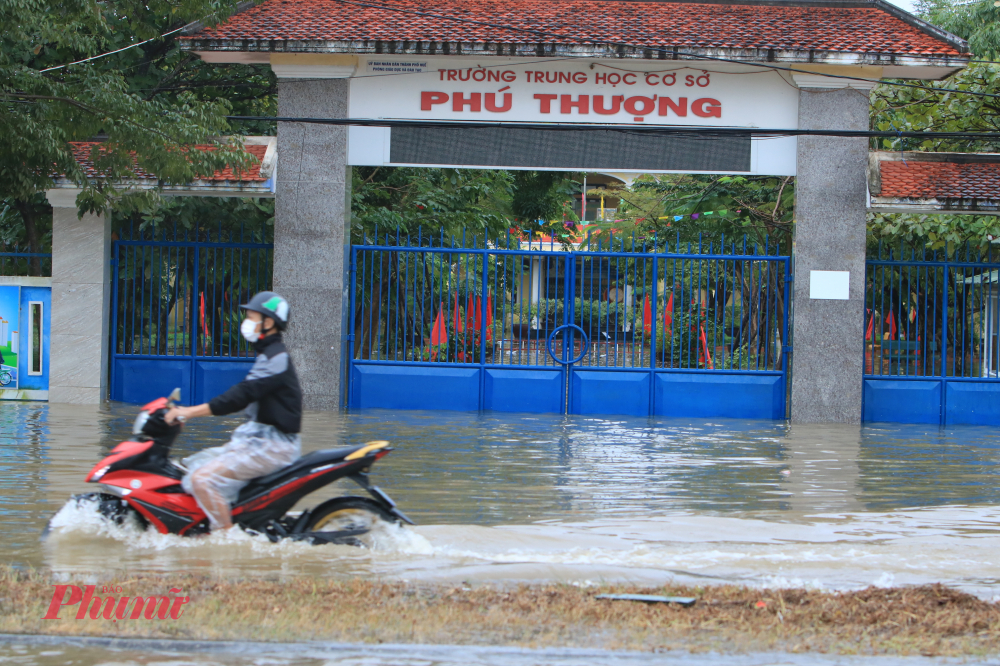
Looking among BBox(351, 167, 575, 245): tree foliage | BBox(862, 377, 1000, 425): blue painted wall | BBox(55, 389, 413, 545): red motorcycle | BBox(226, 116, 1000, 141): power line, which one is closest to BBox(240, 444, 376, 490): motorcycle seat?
BBox(55, 389, 413, 545): red motorcycle

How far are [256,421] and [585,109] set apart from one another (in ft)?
28.2

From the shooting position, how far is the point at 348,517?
18.4ft

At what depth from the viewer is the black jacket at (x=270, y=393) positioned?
5508 mm

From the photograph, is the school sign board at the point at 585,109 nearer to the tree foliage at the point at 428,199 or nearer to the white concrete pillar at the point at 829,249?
the white concrete pillar at the point at 829,249

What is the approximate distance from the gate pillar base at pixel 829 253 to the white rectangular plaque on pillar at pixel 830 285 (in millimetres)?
41

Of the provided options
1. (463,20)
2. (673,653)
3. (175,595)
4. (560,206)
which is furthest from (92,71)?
(560,206)

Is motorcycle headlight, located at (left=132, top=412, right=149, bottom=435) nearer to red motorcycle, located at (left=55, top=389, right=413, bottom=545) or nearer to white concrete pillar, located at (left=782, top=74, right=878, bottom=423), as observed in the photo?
red motorcycle, located at (left=55, top=389, right=413, bottom=545)

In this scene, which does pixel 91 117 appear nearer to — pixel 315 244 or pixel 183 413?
pixel 315 244

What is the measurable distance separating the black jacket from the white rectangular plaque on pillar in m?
9.01

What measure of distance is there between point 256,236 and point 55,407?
3566mm

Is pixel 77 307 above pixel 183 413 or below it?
above

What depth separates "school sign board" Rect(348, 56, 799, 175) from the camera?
13023 mm

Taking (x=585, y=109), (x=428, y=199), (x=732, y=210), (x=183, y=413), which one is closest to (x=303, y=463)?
(x=183, y=413)

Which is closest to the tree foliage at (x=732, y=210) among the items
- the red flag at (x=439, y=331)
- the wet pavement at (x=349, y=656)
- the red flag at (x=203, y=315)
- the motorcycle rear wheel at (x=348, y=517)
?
the red flag at (x=439, y=331)
